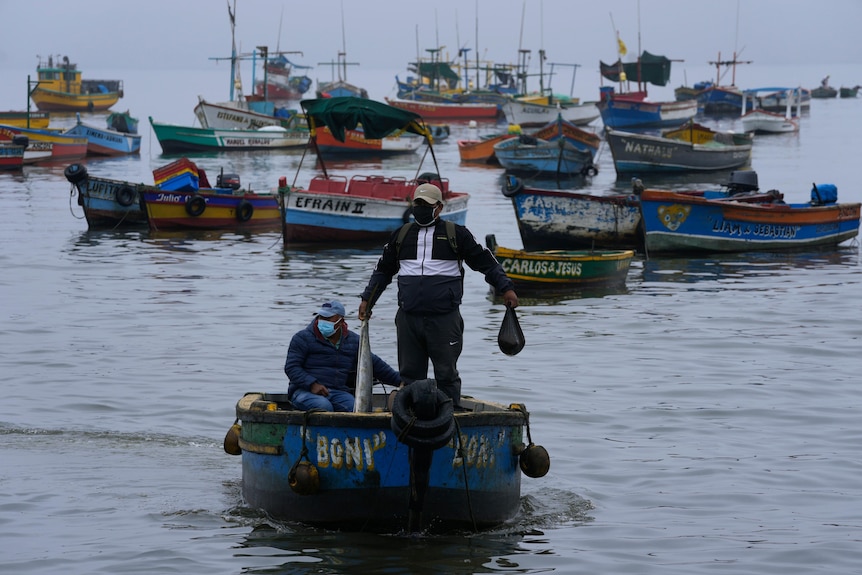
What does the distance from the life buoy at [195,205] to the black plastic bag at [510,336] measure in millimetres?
19932

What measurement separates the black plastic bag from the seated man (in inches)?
42.8

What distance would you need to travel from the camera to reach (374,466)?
27.3ft

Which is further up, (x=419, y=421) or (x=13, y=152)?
(x=13, y=152)

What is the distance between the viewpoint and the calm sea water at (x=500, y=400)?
340 inches

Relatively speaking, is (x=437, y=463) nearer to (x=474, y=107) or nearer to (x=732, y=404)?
(x=732, y=404)

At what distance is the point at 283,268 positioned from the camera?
77.6 feet

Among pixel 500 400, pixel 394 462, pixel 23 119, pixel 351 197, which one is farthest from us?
pixel 23 119

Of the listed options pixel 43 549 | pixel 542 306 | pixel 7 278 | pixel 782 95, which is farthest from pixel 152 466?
pixel 782 95

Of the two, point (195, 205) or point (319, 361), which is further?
point (195, 205)

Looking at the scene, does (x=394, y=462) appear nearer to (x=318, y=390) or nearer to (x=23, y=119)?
(x=318, y=390)

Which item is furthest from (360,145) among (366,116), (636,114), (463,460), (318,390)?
(463,460)

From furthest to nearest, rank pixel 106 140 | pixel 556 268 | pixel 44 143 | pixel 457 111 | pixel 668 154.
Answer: pixel 457 111
pixel 106 140
pixel 44 143
pixel 668 154
pixel 556 268

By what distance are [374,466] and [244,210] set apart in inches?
820

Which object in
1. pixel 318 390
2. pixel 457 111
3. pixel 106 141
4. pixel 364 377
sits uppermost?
pixel 457 111
